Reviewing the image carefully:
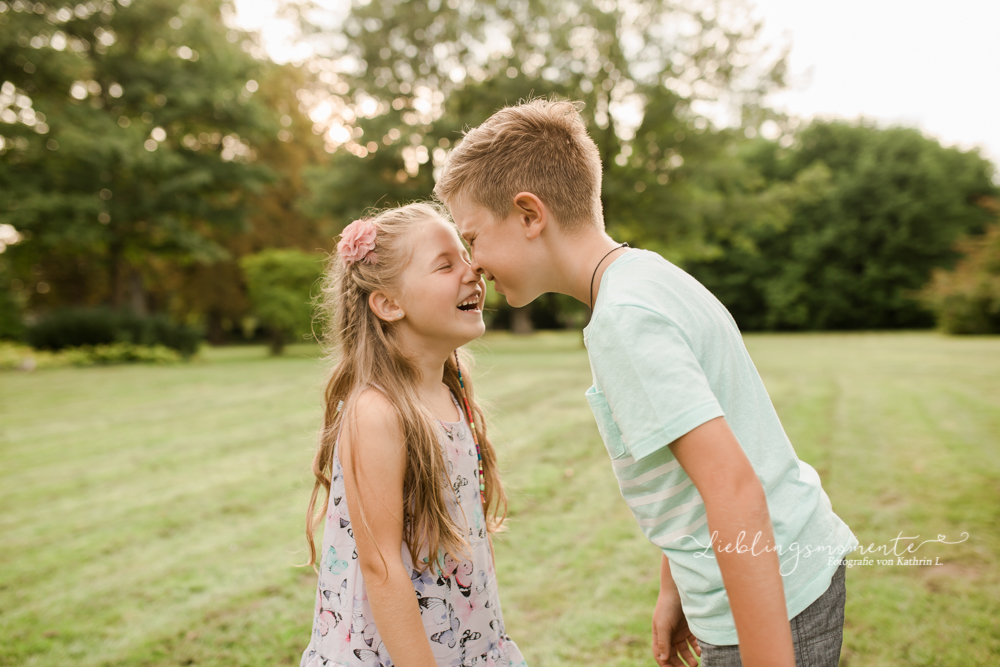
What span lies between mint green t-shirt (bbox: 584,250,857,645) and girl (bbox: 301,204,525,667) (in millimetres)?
565

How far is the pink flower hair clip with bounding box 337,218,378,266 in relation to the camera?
5.98 ft

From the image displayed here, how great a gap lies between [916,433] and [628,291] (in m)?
7.10

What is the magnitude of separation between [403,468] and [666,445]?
0.73m

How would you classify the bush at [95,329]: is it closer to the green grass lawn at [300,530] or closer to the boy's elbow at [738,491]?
the green grass lawn at [300,530]

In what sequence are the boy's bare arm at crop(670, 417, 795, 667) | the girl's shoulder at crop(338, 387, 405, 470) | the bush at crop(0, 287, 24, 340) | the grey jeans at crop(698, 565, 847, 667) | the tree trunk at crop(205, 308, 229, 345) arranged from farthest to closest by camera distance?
the tree trunk at crop(205, 308, 229, 345) < the bush at crop(0, 287, 24, 340) < the girl's shoulder at crop(338, 387, 405, 470) < the grey jeans at crop(698, 565, 847, 667) < the boy's bare arm at crop(670, 417, 795, 667)

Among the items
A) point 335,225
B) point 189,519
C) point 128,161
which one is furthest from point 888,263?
point 189,519

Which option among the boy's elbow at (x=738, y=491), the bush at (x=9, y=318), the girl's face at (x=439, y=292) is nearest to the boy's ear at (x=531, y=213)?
the girl's face at (x=439, y=292)

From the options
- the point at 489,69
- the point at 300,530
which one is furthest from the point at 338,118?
the point at 300,530

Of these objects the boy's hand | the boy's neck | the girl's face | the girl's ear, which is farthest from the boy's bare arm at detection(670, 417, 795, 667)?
the girl's ear

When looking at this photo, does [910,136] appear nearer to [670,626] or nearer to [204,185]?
[204,185]

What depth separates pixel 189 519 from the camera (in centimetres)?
460

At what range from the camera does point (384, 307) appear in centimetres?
181

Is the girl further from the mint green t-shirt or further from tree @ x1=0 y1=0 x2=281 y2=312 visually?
tree @ x1=0 y1=0 x2=281 y2=312

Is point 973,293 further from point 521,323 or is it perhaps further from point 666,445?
point 666,445
